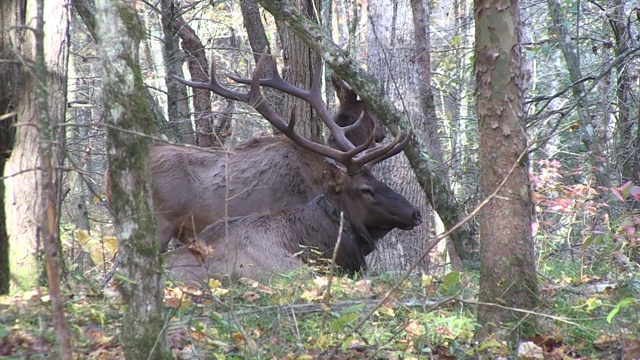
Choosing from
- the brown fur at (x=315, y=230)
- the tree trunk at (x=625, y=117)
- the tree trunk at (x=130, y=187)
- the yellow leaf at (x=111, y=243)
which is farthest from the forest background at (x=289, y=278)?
the yellow leaf at (x=111, y=243)

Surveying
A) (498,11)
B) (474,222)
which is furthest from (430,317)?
(474,222)

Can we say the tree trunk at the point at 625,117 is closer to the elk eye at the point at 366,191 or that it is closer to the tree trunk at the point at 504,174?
the elk eye at the point at 366,191

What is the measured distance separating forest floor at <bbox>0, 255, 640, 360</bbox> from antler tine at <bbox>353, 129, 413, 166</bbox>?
2.56 meters

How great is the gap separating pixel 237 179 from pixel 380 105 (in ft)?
8.12

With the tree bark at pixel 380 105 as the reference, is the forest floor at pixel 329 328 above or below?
below

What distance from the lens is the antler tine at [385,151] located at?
745 centimetres

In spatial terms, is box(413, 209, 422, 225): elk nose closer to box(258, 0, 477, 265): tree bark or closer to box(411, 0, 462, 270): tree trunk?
box(258, 0, 477, 265): tree bark

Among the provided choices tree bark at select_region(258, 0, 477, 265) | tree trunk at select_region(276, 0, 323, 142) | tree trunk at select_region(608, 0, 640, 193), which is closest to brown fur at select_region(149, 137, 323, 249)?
tree trunk at select_region(276, 0, 323, 142)

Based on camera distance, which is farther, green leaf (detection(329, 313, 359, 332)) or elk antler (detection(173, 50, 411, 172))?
elk antler (detection(173, 50, 411, 172))

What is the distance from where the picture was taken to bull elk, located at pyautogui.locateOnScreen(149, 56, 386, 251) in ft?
29.4

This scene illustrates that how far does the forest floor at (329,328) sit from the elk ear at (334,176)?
3.60m

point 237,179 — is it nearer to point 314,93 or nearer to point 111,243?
point 314,93

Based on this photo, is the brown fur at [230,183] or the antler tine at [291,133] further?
the brown fur at [230,183]

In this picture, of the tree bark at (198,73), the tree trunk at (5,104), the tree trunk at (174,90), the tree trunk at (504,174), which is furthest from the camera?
the tree bark at (198,73)
